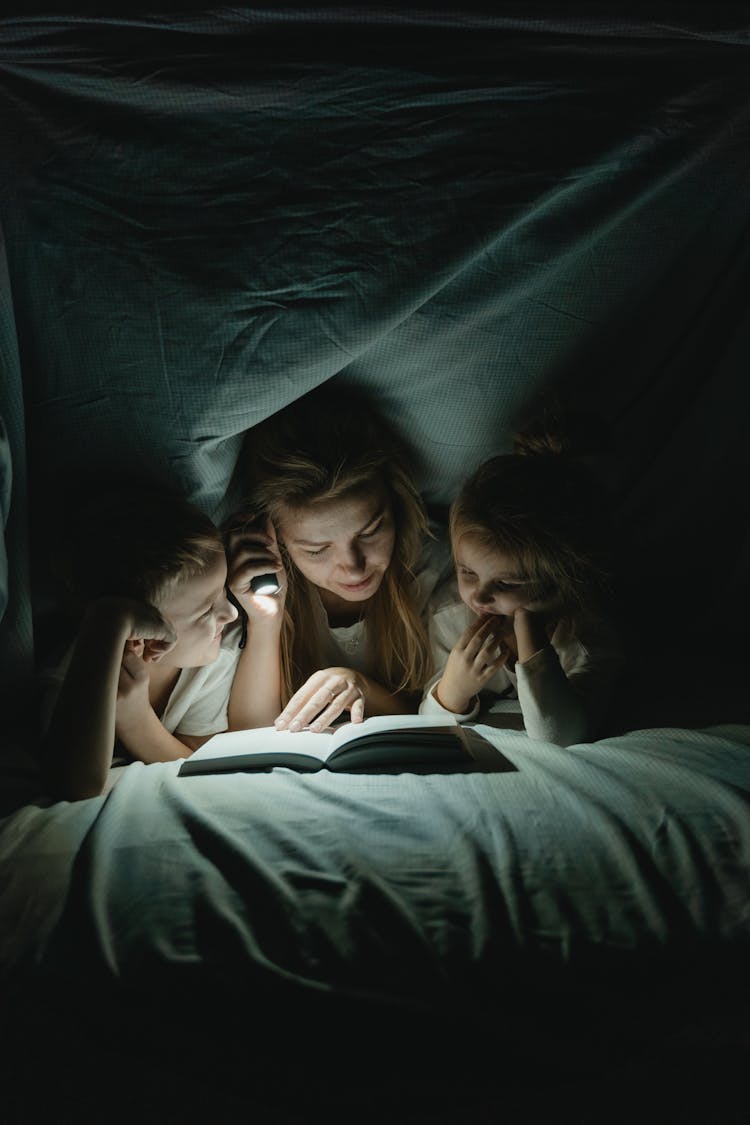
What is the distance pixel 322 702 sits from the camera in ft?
4.37

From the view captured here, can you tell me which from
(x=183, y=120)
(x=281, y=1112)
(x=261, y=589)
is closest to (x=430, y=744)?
(x=261, y=589)

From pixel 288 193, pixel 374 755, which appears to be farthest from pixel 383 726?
pixel 288 193

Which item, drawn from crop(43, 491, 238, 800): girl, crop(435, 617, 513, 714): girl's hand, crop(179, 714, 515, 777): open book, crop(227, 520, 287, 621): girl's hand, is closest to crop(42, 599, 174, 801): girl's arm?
crop(43, 491, 238, 800): girl

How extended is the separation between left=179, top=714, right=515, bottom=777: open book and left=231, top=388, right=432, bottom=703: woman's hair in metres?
0.32

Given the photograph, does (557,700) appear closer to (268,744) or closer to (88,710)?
(268,744)

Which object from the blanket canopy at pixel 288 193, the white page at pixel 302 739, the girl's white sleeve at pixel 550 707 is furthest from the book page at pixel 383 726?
the blanket canopy at pixel 288 193

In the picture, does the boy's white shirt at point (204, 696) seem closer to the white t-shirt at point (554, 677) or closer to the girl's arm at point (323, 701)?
the girl's arm at point (323, 701)

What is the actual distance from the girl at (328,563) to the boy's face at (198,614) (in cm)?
8

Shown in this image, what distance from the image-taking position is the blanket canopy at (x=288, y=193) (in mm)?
1002

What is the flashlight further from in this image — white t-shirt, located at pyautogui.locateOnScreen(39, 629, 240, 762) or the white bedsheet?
the white bedsheet

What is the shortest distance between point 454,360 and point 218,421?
0.36m

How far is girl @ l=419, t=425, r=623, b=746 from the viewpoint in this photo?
4.37ft

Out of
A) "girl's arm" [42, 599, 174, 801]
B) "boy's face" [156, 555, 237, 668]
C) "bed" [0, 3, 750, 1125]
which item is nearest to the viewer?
"bed" [0, 3, 750, 1125]

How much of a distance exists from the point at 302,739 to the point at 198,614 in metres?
0.24
